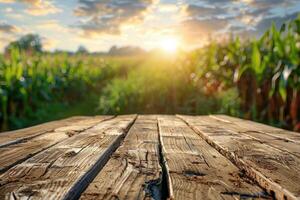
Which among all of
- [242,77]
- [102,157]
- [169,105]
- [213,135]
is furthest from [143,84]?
[102,157]

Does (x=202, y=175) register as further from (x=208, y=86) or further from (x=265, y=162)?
→ (x=208, y=86)

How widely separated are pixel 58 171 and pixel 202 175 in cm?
43

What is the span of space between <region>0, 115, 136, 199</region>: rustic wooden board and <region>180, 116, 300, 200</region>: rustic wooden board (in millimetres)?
458

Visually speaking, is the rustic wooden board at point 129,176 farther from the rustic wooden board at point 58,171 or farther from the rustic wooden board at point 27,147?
the rustic wooden board at point 27,147

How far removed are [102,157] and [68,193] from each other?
1.47 feet

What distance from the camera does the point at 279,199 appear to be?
3.21 ft

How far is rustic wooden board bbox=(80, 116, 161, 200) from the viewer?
97 cm

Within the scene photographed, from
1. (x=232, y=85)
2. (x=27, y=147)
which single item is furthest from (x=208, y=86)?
(x=27, y=147)

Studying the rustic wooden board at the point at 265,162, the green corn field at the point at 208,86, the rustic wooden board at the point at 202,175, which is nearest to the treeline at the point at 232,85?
the green corn field at the point at 208,86

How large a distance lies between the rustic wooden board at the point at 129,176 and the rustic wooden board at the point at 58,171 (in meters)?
0.03

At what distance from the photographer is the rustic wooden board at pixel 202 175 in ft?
3.26

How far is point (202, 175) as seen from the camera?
3.87ft

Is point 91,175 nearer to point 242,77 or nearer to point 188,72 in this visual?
point 242,77

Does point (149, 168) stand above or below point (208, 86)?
below
